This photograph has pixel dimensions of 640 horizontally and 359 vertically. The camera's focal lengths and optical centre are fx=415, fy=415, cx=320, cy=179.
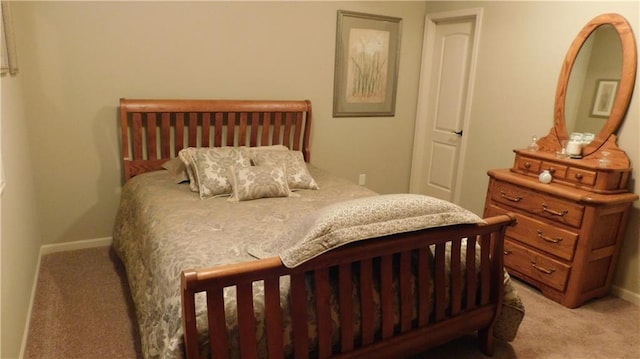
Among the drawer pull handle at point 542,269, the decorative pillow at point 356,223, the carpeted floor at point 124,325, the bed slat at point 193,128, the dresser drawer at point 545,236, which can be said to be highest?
the bed slat at point 193,128

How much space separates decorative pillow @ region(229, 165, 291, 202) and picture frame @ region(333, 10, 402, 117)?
1.41m

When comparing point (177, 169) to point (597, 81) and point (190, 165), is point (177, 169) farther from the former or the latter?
point (597, 81)

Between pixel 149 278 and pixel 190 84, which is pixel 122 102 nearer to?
pixel 190 84

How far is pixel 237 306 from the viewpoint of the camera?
55.4 inches

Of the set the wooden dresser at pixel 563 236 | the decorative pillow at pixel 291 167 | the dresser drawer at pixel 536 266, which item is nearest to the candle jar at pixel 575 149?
the wooden dresser at pixel 563 236

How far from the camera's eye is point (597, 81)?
2.87 meters

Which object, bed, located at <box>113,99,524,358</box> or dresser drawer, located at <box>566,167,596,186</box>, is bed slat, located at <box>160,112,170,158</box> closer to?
bed, located at <box>113,99,524,358</box>

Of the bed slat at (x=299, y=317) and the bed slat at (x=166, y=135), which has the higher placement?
the bed slat at (x=166, y=135)

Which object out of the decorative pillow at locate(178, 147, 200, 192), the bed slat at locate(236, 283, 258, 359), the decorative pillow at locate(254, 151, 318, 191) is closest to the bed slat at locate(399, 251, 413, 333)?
the bed slat at locate(236, 283, 258, 359)

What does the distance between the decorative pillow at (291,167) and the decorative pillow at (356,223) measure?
3.77 ft

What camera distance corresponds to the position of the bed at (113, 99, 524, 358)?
144 cm

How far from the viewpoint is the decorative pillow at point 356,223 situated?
4.84 feet

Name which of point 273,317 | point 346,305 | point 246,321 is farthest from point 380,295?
point 246,321

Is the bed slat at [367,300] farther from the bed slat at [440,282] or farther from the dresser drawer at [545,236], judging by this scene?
the dresser drawer at [545,236]
